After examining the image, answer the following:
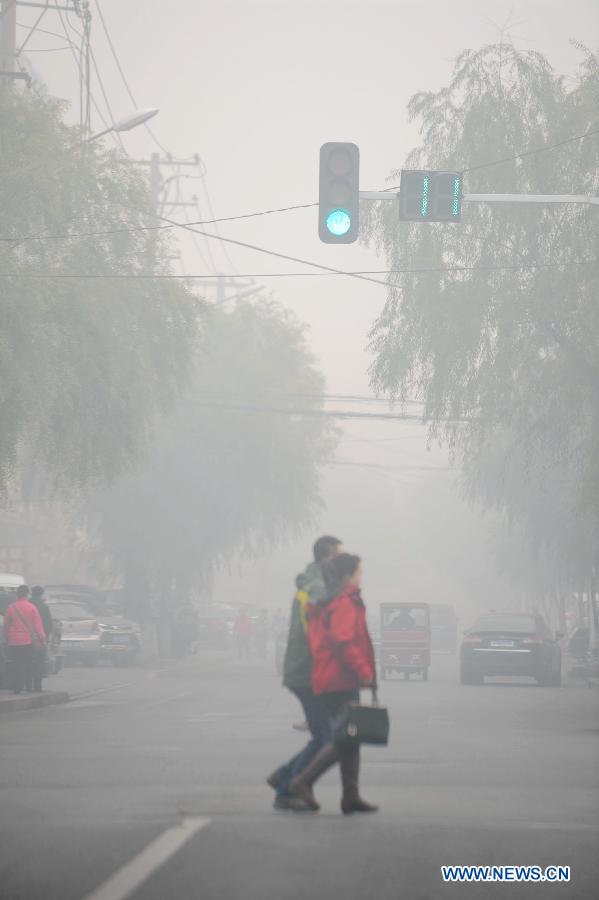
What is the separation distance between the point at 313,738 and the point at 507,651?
23.7 m

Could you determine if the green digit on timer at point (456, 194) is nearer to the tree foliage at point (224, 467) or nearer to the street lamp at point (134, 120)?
the street lamp at point (134, 120)

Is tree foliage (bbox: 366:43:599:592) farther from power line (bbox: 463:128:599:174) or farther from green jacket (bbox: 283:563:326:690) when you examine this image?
green jacket (bbox: 283:563:326:690)

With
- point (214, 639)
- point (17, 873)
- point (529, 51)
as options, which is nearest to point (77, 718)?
point (17, 873)

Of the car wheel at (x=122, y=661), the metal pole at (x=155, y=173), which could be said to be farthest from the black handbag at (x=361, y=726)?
the metal pole at (x=155, y=173)

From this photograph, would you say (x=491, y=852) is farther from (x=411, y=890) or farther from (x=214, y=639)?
(x=214, y=639)

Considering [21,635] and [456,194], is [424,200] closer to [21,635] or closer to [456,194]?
[456,194]

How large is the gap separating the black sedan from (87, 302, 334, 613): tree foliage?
1712 centimetres

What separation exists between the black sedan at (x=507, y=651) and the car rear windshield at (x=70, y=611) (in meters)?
13.1

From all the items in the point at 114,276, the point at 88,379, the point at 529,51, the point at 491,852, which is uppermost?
the point at 529,51

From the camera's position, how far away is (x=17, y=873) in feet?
26.6

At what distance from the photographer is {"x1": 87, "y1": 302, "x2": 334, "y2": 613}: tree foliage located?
5162 centimetres

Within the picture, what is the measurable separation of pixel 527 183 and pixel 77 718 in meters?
14.4

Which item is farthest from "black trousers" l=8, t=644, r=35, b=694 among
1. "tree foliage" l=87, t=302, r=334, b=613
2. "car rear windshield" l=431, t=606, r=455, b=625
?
"car rear windshield" l=431, t=606, r=455, b=625

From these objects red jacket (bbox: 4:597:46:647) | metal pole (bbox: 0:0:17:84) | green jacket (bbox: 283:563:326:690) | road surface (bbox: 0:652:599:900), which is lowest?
red jacket (bbox: 4:597:46:647)
